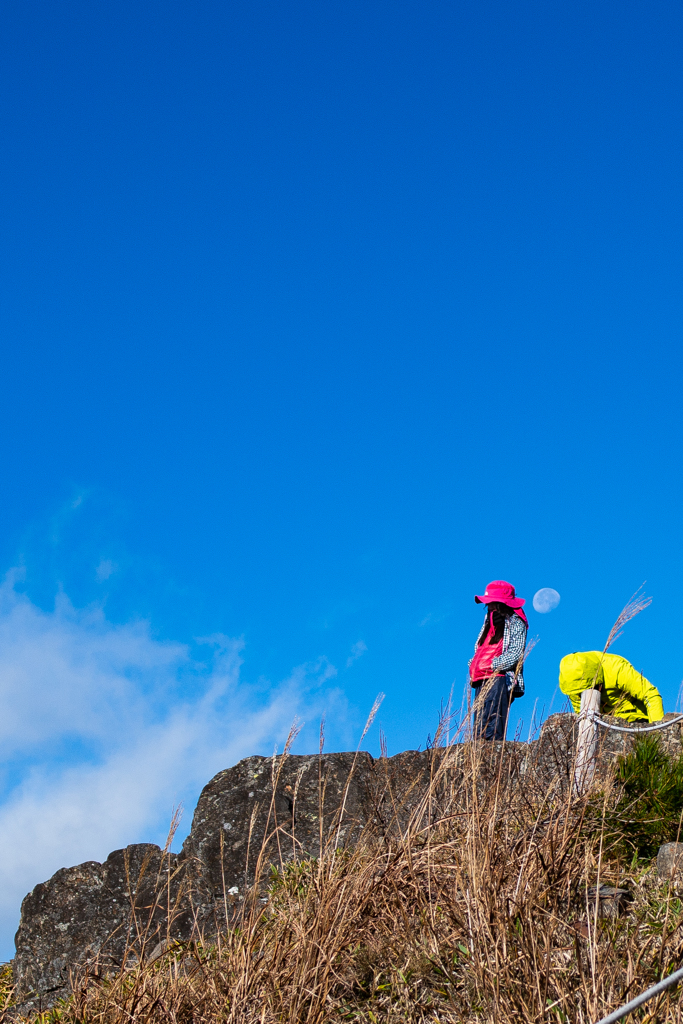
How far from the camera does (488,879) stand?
3.27 meters

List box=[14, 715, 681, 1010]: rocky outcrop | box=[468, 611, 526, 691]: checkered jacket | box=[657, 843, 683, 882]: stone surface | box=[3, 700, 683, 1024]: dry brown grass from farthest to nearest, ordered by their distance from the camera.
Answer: box=[468, 611, 526, 691]: checkered jacket, box=[14, 715, 681, 1010]: rocky outcrop, box=[657, 843, 683, 882]: stone surface, box=[3, 700, 683, 1024]: dry brown grass

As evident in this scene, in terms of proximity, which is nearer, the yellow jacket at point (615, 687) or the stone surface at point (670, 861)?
the stone surface at point (670, 861)

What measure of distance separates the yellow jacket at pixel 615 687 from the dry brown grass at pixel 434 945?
2.36m

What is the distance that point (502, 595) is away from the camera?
6.91 meters

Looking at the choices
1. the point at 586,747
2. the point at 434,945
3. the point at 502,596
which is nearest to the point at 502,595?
the point at 502,596

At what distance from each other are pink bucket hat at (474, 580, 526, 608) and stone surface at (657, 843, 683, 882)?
2614mm

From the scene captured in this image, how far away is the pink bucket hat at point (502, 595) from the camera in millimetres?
6887

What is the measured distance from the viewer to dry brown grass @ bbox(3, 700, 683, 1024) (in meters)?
3.01

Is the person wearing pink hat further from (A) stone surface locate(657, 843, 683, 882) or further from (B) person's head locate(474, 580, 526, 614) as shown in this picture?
(A) stone surface locate(657, 843, 683, 882)

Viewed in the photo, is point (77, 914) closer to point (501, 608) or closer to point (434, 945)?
point (434, 945)

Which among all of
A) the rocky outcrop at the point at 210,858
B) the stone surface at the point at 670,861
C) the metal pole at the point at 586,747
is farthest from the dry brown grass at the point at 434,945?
the rocky outcrop at the point at 210,858

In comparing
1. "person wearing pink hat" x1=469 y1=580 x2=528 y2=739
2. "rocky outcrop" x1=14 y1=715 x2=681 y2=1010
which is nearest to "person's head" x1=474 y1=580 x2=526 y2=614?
"person wearing pink hat" x1=469 y1=580 x2=528 y2=739

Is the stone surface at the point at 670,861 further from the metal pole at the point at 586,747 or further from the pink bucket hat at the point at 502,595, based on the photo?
the pink bucket hat at the point at 502,595

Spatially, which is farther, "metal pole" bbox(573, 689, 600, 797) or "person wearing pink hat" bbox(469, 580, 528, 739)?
"person wearing pink hat" bbox(469, 580, 528, 739)
